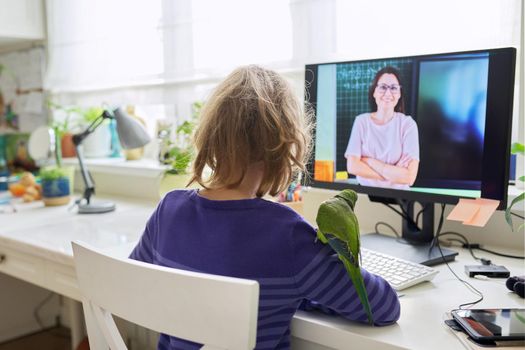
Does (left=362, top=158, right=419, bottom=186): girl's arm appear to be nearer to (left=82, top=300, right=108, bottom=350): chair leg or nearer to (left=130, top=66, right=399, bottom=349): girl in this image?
(left=130, top=66, right=399, bottom=349): girl

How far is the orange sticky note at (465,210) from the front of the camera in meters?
1.06

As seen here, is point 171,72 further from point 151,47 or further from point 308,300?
point 308,300

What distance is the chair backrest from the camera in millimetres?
671

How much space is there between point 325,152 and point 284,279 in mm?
545

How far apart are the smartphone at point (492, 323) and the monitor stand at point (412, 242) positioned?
291 millimetres

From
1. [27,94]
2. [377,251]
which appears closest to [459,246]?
[377,251]

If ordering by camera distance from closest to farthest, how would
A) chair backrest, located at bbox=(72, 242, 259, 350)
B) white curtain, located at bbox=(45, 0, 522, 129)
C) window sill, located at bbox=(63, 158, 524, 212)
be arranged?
chair backrest, located at bbox=(72, 242, 259, 350)
white curtain, located at bbox=(45, 0, 522, 129)
window sill, located at bbox=(63, 158, 524, 212)

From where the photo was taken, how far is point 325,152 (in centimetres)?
131

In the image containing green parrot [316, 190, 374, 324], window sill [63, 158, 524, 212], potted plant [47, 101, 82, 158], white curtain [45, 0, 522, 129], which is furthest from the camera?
potted plant [47, 101, 82, 158]

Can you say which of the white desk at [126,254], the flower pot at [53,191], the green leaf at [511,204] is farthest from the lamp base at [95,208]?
the green leaf at [511,204]

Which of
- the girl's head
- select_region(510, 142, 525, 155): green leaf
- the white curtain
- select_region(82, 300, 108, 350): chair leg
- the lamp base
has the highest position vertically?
the white curtain

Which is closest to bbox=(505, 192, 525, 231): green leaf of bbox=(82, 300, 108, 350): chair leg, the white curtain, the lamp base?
the white curtain

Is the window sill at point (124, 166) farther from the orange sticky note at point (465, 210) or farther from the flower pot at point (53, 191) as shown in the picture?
the orange sticky note at point (465, 210)

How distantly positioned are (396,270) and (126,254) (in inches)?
23.6
